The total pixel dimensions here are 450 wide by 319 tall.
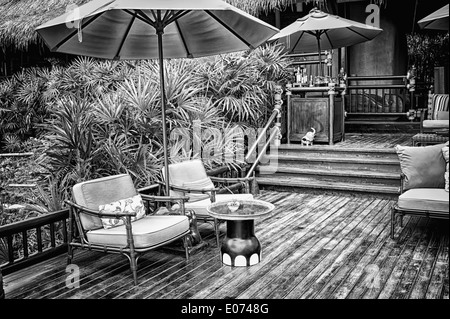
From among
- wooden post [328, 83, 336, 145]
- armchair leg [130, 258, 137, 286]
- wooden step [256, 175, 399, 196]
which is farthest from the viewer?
wooden post [328, 83, 336, 145]

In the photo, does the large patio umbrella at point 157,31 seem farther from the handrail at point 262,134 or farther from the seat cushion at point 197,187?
the handrail at point 262,134

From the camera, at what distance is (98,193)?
14.2ft

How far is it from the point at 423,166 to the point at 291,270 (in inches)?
84.3

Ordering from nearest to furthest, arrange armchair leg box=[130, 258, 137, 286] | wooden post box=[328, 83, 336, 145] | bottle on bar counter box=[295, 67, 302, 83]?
armchair leg box=[130, 258, 137, 286], wooden post box=[328, 83, 336, 145], bottle on bar counter box=[295, 67, 302, 83]

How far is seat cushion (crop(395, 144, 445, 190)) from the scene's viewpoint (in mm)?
4981

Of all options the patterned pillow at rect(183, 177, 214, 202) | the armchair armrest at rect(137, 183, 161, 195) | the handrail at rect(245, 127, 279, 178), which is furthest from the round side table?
the handrail at rect(245, 127, 279, 178)

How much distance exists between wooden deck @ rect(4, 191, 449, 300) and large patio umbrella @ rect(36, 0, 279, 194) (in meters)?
1.08

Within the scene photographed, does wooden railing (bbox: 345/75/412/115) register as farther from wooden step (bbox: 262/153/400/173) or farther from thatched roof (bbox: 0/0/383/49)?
thatched roof (bbox: 0/0/383/49)

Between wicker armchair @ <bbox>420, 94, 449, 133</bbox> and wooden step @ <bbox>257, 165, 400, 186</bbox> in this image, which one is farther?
wicker armchair @ <bbox>420, 94, 449, 133</bbox>

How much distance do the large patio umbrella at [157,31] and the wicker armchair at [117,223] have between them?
1.78 feet

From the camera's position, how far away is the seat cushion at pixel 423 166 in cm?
498

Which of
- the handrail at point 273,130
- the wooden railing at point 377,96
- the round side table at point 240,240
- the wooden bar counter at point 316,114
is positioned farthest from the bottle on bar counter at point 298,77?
the round side table at point 240,240
